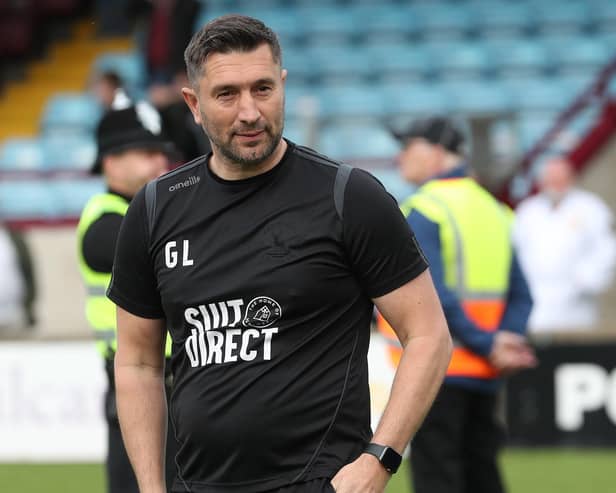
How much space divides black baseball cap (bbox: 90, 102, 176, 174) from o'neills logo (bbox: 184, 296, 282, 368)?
2187 mm

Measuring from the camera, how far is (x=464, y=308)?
661 centimetres

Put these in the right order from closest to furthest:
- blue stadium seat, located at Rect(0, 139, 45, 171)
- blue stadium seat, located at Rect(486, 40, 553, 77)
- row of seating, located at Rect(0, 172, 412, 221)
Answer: row of seating, located at Rect(0, 172, 412, 221), blue stadium seat, located at Rect(0, 139, 45, 171), blue stadium seat, located at Rect(486, 40, 553, 77)

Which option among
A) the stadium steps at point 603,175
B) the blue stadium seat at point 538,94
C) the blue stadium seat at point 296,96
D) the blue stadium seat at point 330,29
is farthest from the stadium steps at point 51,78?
the stadium steps at point 603,175

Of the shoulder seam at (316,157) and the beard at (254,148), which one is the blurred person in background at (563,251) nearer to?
the shoulder seam at (316,157)

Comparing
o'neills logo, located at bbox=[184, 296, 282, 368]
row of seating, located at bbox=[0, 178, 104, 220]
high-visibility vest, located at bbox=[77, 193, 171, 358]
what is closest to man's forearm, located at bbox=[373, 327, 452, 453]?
o'neills logo, located at bbox=[184, 296, 282, 368]

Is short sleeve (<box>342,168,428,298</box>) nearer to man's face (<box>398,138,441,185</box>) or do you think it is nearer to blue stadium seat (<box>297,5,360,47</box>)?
man's face (<box>398,138,441,185</box>)

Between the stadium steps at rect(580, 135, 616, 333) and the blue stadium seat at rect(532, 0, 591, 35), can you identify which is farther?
the blue stadium seat at rect(532, 0, 591, 35)

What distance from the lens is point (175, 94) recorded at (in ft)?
37.1

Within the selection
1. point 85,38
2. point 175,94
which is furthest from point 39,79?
point 175,94

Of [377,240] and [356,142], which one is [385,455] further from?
[356,142]

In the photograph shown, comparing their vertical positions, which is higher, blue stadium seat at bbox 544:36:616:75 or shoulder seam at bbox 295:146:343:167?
blue stadium seat at bbox 544:36:616:75

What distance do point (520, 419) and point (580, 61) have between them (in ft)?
21.0

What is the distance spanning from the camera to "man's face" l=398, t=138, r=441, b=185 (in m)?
6.77

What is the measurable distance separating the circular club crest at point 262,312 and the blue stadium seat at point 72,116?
13031mm
